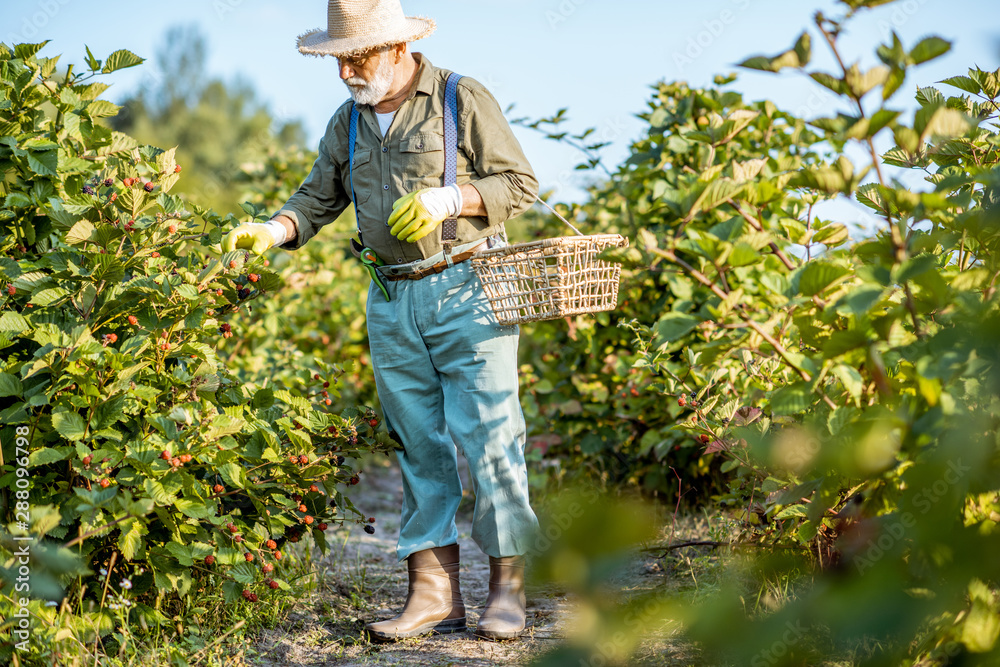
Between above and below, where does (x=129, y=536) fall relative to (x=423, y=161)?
below

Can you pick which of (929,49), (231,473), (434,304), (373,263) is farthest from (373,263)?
(929,49)

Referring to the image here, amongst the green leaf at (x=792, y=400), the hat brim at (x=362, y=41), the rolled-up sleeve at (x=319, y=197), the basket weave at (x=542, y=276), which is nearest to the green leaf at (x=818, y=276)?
the green leaf at (x=792, y=400)

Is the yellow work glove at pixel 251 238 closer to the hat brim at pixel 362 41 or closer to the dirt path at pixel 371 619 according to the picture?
the hat brim at pixel 362 41

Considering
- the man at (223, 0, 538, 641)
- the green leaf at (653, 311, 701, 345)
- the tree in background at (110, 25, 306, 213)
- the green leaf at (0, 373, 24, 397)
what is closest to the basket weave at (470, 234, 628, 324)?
the man at (223, 0, 538, 641)

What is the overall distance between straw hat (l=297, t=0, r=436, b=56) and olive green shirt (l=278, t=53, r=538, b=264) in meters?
0.13

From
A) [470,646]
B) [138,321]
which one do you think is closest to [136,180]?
[138,321]

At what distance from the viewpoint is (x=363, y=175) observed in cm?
223

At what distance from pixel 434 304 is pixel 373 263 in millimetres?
248

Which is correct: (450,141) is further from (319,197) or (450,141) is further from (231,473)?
(231,473)

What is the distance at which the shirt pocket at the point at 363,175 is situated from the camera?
2.21 metres

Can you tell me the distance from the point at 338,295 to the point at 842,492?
143 inches

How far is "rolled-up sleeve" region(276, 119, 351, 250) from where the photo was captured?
2.33m

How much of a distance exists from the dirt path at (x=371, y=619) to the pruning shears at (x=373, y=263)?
967 millimetres

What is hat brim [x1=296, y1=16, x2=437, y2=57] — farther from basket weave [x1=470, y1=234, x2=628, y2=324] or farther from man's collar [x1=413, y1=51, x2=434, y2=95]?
basket weave [x1=470, y1=234, x2=628, y2=324]
